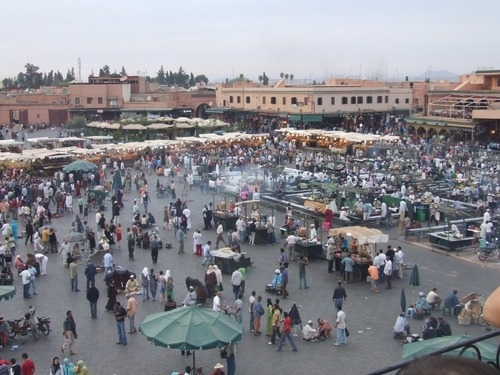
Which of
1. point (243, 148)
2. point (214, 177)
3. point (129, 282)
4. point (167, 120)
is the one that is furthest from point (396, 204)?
point (167, 120)

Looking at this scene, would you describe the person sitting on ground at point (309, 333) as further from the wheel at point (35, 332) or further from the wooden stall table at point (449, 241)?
the wooden stall table at point (449, 241)

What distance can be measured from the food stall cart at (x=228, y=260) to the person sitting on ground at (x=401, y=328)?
5830mm

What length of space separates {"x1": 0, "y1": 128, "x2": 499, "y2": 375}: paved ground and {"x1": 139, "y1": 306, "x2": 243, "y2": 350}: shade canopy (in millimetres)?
976

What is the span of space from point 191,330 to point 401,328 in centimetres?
443

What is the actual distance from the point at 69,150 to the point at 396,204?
21879 mm

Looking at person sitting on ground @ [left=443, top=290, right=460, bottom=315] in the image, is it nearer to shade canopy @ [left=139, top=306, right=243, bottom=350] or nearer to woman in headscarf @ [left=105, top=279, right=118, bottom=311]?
shade canopy @ [left=139, top=306, right=243, bottom=350]

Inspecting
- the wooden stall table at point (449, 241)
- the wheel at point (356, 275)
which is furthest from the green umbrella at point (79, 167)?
the wheel at point (356, 275)

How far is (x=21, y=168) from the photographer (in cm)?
3516

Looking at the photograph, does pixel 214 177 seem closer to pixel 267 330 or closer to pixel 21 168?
pixel 21 168

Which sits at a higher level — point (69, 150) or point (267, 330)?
point (69, 150)

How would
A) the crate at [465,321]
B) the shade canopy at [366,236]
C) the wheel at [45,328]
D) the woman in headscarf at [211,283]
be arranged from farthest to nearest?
1. the shade canopy at [366,236]
2. the woman in headscarf at [211,283]
3. the crate at [465,321]
4. the wheel at [45,328]

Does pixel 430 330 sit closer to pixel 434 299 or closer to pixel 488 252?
pixel 434 299

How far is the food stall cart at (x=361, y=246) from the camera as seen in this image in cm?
1694

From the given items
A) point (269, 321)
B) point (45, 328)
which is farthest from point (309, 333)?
point (45, 328)
